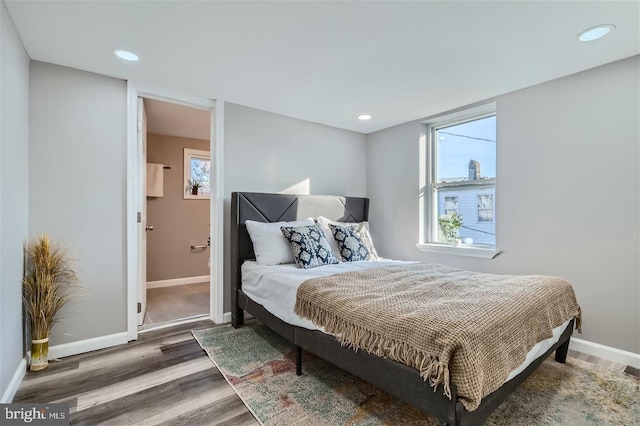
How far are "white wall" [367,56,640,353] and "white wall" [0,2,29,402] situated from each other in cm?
373

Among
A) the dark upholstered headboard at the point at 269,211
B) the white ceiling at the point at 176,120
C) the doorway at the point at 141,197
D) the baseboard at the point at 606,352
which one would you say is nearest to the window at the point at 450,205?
the dark upholstered headboard at the point at 269,211

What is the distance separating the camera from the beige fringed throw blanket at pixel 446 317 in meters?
1.27

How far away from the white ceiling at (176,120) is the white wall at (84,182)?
2.48 feet

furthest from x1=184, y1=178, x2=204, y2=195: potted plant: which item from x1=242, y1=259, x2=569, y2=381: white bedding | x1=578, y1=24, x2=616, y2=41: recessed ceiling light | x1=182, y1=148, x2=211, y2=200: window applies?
x1=578, y1=24, x2=616, y2=41: recessed ceiling light

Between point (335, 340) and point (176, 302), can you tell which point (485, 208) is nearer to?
point (335, 340)

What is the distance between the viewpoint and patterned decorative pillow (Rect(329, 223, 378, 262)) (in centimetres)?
311

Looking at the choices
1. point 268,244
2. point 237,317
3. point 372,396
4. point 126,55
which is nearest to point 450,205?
point 268,244

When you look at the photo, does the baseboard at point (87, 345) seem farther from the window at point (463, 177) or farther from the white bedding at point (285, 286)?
→ the window at point (463, 177)

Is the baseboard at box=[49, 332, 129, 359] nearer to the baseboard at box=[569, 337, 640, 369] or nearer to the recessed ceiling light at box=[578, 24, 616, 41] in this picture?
the baseboard at box=[569, 337, 640, 369]

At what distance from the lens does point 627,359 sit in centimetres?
234

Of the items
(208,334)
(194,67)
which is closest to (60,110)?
(194,67)

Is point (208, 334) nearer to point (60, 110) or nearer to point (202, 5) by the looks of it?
point (60, 110)

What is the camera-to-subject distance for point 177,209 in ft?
16.0

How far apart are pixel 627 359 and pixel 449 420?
6.86 ft
